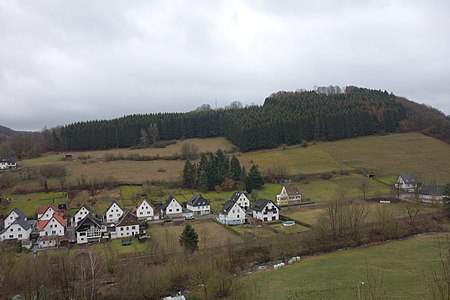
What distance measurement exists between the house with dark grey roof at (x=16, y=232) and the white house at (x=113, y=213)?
10061mm

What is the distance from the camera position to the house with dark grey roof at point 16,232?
45438 millimetres

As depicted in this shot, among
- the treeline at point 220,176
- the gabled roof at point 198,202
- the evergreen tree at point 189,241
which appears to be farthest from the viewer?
the treeline at point 220,176

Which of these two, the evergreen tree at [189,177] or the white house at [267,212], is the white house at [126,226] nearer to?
the white house at [267,212]

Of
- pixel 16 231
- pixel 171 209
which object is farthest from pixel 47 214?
pixel 171 209

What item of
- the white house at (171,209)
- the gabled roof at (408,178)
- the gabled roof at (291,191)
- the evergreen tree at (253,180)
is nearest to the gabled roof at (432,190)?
the gabled roof at (408,178)

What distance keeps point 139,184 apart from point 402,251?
45.4 metres

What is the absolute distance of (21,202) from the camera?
57500mm

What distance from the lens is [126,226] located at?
45.5 meters

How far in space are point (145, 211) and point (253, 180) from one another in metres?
21.3

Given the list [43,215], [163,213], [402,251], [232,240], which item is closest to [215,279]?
[232,240]

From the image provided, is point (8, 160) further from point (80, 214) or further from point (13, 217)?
point (80, 214)

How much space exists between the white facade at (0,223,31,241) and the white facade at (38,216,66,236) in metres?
2.63

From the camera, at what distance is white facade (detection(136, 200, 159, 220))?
2085 inches

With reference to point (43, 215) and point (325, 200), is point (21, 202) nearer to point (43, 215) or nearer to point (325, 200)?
point (43, 215)
